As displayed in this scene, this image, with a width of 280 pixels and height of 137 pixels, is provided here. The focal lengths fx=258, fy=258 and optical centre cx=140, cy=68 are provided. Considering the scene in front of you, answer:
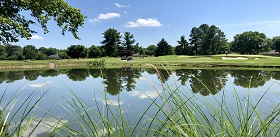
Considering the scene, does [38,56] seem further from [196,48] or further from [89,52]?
[196,48]

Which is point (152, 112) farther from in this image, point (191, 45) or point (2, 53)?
point (2, 53)

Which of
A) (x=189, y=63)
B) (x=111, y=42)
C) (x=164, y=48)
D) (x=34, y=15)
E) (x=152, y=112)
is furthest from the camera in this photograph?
(x=111, y=42)

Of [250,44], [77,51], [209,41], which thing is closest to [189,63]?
[209,41]

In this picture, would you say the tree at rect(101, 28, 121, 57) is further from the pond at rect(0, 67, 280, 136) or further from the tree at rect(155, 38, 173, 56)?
the pond at rect(0, 67, 280, 136)

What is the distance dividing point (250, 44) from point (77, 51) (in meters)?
57.8

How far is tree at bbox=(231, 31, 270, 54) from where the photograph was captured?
288ft

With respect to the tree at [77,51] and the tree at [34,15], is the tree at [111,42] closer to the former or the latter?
the tree at [77,51]

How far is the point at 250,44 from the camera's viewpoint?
87.7 metres

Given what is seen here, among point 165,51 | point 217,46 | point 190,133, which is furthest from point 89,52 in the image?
point 190,133

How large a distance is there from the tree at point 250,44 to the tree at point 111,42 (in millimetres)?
41704

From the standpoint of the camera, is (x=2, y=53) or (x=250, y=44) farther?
(x=2, y=53)

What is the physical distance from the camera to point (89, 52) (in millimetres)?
87000

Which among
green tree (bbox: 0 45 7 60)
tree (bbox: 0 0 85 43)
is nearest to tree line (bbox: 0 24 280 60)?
green tree (bbox: 0 45 7 60)

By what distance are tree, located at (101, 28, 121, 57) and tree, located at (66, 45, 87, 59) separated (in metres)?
6.60
